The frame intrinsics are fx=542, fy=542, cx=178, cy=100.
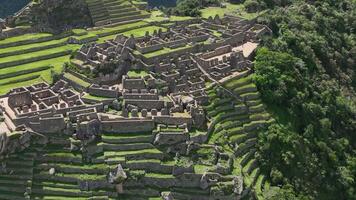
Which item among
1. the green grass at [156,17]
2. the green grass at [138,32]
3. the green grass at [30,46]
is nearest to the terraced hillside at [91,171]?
the green grass at [30,46]

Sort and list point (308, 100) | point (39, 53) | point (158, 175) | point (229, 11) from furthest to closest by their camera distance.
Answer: point (229, 11), point (39, 53), point (308, 100), point (158, 175)

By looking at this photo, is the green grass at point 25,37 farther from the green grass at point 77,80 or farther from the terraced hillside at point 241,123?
the terraced hillside at point 241,123

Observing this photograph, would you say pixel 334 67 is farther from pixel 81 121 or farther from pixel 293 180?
pixel 81 121

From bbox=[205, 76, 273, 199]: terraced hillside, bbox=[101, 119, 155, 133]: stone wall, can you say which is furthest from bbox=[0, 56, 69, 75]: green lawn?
bbox=[205, 76, 273, 199]: terraced hillside

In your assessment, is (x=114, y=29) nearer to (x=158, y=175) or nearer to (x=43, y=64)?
(x=43, y=64)

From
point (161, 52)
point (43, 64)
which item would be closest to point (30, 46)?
point (43, 64)

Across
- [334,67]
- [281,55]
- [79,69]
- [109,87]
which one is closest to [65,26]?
[79,69]
